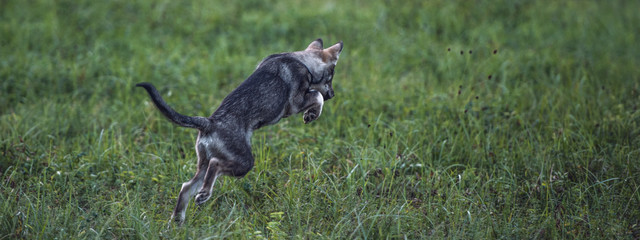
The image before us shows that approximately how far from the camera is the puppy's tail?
3.69 m

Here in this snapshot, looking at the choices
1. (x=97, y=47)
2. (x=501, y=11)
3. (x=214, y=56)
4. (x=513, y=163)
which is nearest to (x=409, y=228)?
(x=513, y=163)

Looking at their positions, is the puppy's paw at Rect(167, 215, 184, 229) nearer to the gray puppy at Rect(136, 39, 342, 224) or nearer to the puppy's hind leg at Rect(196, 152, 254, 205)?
the gray puppy at Rect(136, 39, 342, 224)

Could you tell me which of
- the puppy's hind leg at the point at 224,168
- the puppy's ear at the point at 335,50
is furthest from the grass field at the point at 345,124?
the puppy's ear at the point at 335,50

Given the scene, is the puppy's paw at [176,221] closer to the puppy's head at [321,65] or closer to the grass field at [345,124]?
the grass field at [345,124]

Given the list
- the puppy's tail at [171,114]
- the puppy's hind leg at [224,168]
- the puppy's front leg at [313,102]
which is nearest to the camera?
the puppy's tail at [171,114]

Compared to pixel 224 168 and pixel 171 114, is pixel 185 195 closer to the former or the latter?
pixel 224 168

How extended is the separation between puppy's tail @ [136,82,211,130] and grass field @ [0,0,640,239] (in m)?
0.75

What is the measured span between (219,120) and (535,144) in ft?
10.8

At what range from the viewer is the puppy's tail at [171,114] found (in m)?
3.69

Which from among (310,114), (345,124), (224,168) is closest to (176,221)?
(224,168)

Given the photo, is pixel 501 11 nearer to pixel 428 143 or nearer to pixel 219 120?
pixel 428 143

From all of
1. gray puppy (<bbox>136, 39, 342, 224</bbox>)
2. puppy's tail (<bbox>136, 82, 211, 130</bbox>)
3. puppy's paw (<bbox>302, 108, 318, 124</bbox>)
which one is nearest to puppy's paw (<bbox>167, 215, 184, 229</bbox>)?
gray puppy (<bbox>136, 39, 342, 224</bbox>)

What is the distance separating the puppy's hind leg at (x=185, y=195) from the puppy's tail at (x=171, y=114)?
0.36 meters

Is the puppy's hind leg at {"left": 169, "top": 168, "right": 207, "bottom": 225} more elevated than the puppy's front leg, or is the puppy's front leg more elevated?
the puppy's front leg
